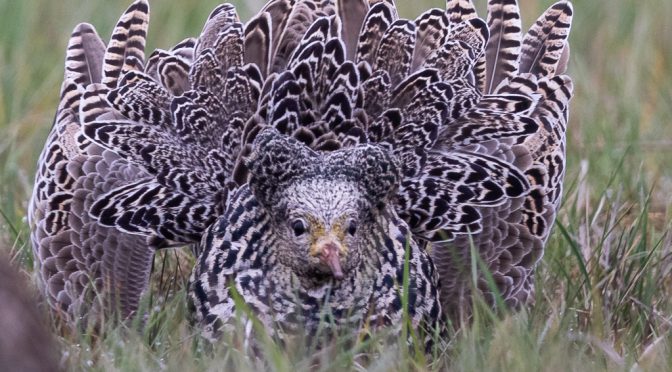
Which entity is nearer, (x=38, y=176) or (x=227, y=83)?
(x=227, y=83)

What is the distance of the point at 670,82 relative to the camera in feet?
23.2

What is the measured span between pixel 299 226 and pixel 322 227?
81 mm

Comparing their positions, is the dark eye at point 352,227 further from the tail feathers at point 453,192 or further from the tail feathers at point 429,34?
the tail feathers at point 429,34

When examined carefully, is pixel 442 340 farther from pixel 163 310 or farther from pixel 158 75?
pixel 158 75

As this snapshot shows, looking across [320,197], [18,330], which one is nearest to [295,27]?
[320,197]

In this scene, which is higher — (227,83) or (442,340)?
(227,83)

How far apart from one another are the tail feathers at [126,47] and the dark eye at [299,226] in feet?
4.56

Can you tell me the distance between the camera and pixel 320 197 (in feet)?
13.2

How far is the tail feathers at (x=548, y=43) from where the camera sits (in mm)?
5438

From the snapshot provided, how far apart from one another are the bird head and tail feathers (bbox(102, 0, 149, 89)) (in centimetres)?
117

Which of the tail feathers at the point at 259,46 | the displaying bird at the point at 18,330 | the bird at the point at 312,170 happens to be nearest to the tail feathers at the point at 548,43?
the bird at the point at 312,170

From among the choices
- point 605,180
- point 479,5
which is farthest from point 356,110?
point 479,5

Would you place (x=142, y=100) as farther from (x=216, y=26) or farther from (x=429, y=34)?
(x=429, y=34)

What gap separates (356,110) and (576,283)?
1.00m
